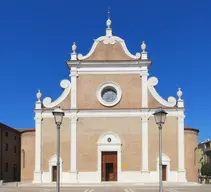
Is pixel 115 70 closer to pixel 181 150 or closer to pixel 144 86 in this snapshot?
pixel 144 86

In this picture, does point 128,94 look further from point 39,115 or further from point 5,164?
point 5,164

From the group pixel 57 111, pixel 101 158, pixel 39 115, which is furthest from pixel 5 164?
pixel 57 111

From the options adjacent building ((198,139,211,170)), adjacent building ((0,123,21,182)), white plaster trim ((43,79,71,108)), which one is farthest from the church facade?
adjacent building ((198,139,211,170))

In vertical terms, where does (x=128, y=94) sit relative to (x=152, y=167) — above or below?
above

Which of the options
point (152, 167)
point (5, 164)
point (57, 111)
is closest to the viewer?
point (57, 111)

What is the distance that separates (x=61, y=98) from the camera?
131 feet

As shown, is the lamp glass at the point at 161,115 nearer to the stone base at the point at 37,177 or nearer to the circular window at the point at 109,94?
the circular window at the point at 109,94

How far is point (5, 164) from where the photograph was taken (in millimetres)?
46188

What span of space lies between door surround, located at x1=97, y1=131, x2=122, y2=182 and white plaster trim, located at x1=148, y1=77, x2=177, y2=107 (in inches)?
216

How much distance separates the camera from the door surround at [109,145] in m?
38.6

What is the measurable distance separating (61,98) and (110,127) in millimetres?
5544

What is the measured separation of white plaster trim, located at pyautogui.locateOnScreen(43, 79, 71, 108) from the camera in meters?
39.7

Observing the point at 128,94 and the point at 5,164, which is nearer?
the point at 128,94

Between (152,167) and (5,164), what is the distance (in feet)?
57.4
